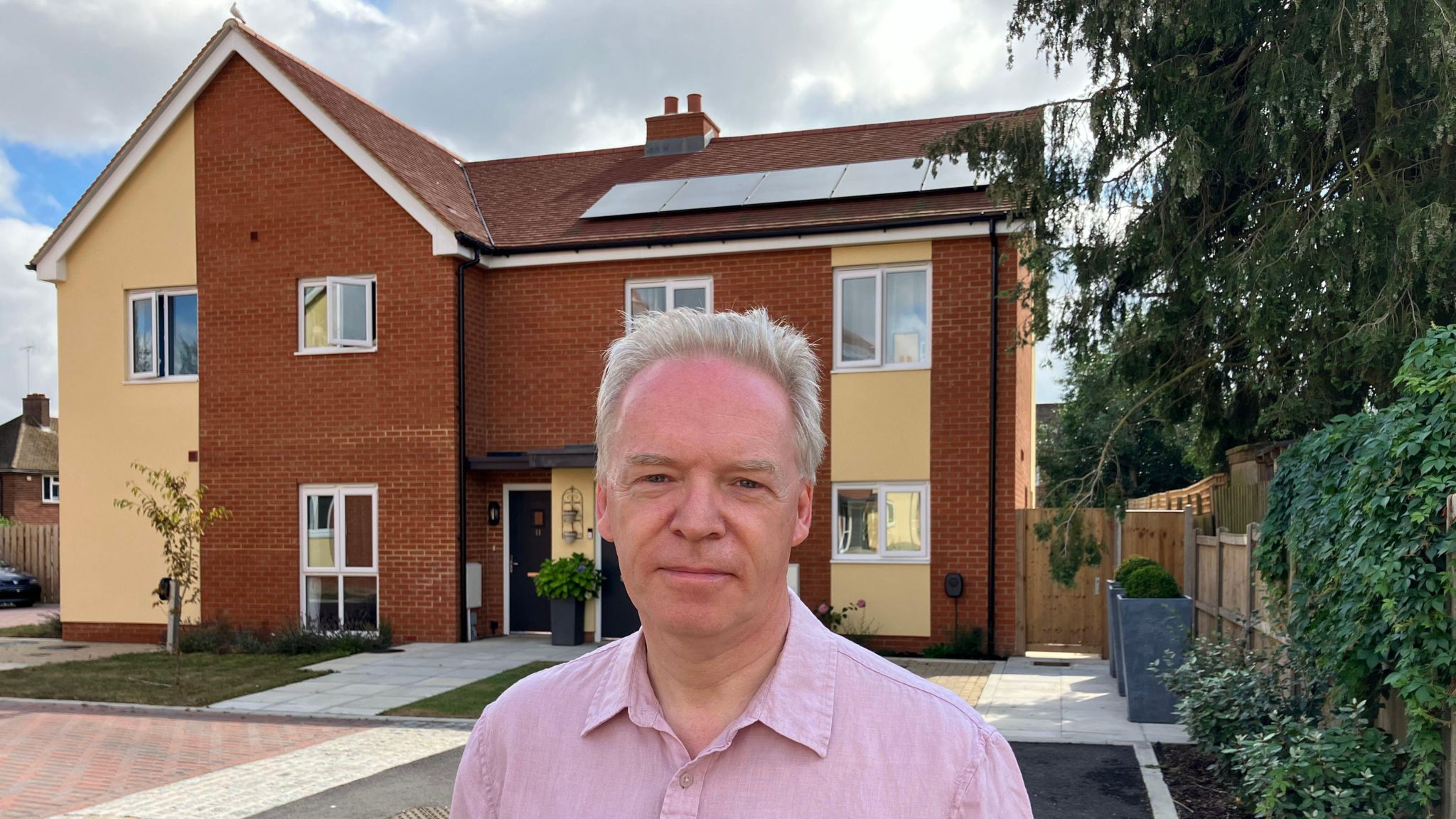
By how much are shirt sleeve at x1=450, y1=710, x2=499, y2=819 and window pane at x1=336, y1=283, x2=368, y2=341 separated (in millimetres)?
14734

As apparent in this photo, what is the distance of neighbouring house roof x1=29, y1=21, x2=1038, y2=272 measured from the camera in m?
15.0

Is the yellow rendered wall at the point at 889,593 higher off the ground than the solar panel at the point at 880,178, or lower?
lower

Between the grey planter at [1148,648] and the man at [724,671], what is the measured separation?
8.72m

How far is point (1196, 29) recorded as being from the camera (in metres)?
8.33

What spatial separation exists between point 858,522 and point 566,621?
4145 mm

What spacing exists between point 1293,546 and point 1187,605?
385 cm

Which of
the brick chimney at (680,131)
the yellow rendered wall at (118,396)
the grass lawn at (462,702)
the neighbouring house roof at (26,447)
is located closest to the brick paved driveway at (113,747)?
the grass lawn at (462,702)

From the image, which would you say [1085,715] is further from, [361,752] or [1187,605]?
[361,752]

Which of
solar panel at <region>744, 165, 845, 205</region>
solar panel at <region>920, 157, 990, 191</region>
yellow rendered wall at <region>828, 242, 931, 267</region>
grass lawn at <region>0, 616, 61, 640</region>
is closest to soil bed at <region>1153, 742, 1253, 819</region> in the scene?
yellow rendered wall at <region>828, 242, 931, 267</region>

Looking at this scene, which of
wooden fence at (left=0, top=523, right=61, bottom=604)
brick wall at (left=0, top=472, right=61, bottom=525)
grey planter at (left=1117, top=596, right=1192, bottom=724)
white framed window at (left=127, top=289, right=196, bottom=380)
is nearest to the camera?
grey planter at (left=1117, top=596, right=1192, bottom=724)

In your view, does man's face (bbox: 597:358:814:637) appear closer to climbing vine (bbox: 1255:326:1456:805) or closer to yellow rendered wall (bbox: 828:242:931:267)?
climbing vine (bbox: 1255:326:1456:805)

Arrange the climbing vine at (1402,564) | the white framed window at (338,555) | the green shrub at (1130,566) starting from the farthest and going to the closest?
the white framed window at (338,555) < the green shrub at (1130,566) < the climbing vine at (1402,564)

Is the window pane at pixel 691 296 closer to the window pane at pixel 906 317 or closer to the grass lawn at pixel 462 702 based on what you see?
the window pane at pixel 906 317

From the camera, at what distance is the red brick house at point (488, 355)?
14258mm
